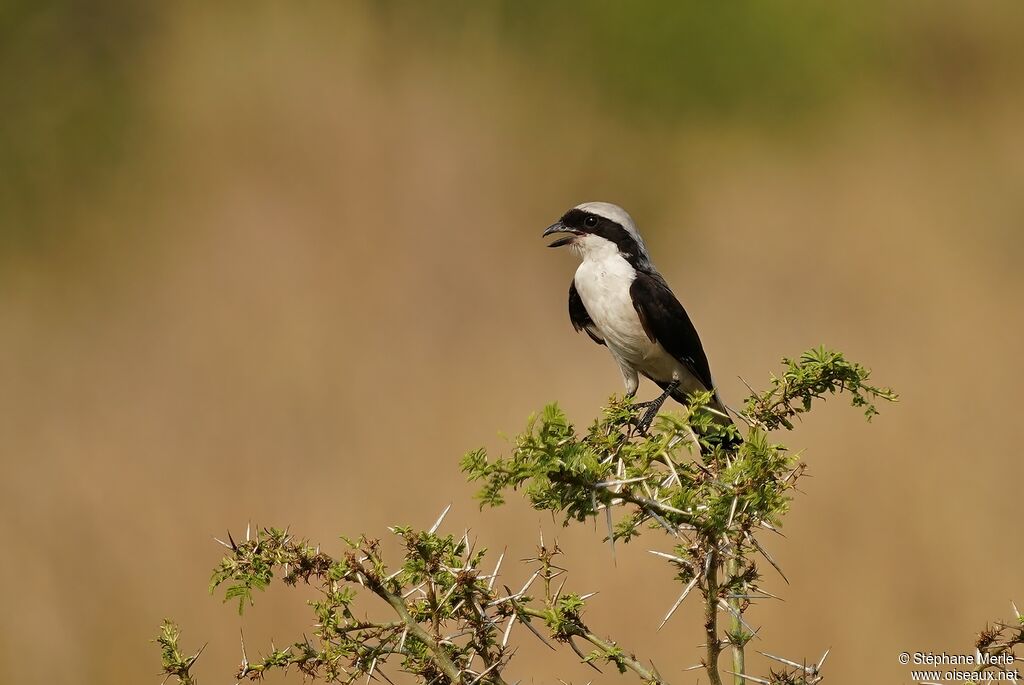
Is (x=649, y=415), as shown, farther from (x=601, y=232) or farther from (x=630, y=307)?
(x=601, y=232)

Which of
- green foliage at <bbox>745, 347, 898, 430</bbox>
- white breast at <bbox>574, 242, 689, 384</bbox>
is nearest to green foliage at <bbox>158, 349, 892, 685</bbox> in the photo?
green foliage at <bbox>745, 347, 898, 430</bbox>

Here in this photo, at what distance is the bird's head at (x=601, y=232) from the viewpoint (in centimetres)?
409

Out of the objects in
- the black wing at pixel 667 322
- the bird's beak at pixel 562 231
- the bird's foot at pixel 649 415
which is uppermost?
the bird's beak at pixel 562 231

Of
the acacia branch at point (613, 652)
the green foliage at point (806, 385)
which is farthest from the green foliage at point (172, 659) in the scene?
the green foliage at point (806, 385)

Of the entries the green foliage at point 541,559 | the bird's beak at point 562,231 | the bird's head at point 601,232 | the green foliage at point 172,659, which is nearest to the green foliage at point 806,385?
the green foliage at point 541,559

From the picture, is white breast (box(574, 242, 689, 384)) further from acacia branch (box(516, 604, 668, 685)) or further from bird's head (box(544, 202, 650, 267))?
acacia branch (box(516, 604, 668, 685))

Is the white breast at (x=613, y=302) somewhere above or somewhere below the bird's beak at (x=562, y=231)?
below

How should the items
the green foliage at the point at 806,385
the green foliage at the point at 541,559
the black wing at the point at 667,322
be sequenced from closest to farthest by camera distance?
the green foliage at the point at 541,559, the green foliage at the point at 806,385, the black wing at the point at 667,322

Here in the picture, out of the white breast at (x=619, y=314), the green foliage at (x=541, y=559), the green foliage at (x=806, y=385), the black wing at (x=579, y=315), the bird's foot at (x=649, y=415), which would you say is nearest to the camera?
the green foliage at (x=541, y=559)

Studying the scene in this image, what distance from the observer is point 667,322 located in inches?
151

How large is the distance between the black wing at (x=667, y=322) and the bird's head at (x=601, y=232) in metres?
0.20

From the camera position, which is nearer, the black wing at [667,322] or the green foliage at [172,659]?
the green foliage at [172,659]

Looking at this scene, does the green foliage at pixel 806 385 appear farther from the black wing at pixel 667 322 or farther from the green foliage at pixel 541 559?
the black wing at pixel 667 322

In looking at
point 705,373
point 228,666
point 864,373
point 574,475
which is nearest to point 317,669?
point 574,475
